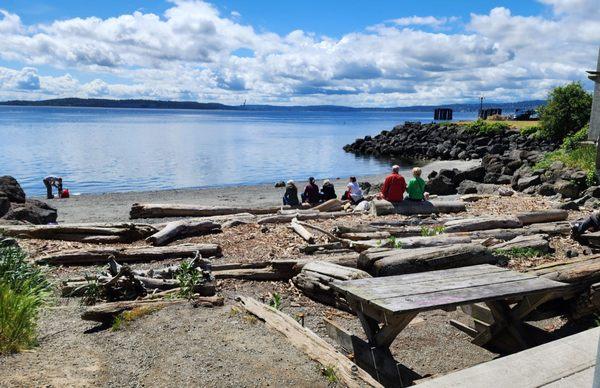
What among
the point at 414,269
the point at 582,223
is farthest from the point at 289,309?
the point at 582,223

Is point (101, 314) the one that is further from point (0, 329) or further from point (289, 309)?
point (289, 309)

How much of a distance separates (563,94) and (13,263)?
121 ft

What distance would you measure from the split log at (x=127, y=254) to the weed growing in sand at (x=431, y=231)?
4369 millimetres

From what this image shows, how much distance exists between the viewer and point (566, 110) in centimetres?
3666

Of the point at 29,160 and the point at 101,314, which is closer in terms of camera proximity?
the point at 101,314

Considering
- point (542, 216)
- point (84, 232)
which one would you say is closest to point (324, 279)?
point (84, 232)

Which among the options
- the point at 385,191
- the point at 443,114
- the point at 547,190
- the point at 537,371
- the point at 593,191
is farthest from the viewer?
the point at 443,114

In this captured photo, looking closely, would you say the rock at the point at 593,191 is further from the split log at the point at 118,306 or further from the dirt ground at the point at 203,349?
the split log at the point at 118,306

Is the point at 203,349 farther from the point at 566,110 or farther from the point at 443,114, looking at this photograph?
the point at 443,114

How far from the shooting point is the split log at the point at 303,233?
11095 millimetres

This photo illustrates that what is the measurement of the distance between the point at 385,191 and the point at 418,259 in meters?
7.15

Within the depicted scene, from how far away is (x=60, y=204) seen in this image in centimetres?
2555

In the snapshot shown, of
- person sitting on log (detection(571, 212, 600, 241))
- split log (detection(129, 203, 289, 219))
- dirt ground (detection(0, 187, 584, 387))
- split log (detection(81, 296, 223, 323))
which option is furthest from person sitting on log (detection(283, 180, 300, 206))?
split log (detection(81, 296, 223, 323))

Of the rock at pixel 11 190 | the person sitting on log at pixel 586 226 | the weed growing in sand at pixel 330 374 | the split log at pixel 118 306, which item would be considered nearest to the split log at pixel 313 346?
the weed growing in sand at pixel 330 374
